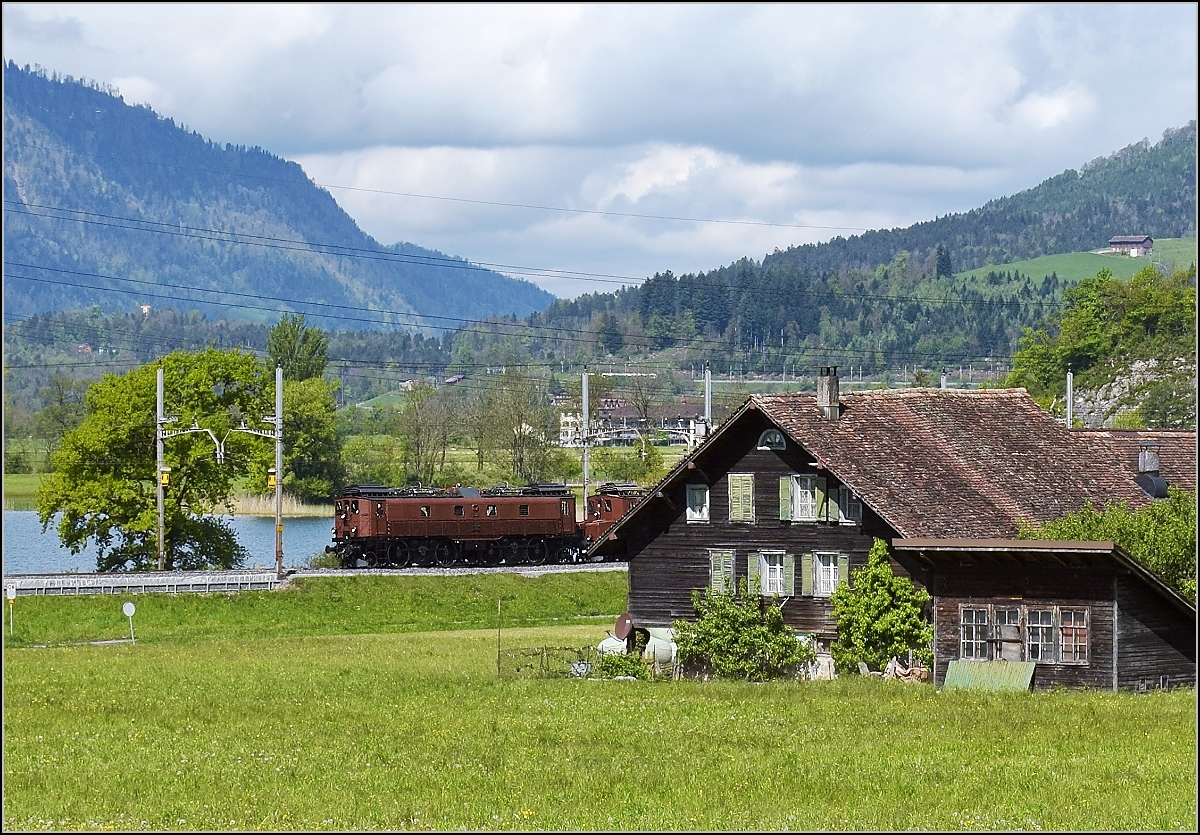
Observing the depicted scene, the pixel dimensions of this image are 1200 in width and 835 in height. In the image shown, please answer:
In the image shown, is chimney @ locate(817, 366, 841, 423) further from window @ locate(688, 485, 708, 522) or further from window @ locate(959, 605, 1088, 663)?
window @ locate(959, 605, 1088, 663)

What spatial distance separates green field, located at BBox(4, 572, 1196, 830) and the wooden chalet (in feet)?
16.9

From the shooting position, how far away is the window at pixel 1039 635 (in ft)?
114

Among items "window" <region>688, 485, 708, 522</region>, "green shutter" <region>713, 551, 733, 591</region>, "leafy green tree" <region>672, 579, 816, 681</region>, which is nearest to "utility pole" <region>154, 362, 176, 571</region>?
"window" <region>688, 485, 708, 522</region>

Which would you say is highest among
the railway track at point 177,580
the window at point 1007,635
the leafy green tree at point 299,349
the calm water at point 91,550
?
the leafy green tree at point 299,349

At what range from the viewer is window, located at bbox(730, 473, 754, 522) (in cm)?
4097

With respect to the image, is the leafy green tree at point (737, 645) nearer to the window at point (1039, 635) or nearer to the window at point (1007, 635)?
the window at point (1007, 635)

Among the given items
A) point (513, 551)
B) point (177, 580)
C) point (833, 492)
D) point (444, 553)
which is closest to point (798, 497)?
point (833, 492)

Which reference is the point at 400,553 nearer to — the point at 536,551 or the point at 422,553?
the point at 422,553

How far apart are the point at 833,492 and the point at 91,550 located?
64423mm

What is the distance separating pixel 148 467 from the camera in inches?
2621

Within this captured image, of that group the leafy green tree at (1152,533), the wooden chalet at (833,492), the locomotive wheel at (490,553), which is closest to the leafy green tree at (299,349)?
the locomotive wheel at (490,553)

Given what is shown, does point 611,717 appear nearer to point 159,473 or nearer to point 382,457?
point 159,473

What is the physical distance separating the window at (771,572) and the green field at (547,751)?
6.05m

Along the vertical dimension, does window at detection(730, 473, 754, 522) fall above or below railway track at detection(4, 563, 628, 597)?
above
